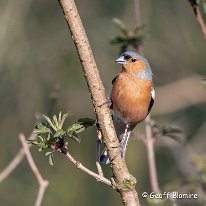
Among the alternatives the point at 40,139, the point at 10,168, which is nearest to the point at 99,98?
the point at 40,139

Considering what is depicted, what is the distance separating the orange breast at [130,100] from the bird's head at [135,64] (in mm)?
168

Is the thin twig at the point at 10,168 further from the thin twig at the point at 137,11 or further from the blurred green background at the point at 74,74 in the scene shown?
the blurred green background at the point at 74,74

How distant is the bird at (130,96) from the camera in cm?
489

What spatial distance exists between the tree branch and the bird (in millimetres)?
1360

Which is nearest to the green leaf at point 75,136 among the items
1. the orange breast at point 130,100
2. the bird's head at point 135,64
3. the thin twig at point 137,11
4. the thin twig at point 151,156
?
the thin twig at point 151,156

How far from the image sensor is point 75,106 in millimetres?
8422

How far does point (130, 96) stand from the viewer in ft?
16.3

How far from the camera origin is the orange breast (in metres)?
4.88

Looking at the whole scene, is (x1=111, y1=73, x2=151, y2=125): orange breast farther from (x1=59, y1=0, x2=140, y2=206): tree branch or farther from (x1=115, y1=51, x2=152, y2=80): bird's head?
(x1=59, y1=0, x2=140, y2=206): tree branch

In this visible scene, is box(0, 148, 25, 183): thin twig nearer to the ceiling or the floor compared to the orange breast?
nearer to the floor

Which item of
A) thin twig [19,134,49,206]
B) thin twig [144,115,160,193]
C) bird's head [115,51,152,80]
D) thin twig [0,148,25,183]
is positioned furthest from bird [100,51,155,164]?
thin twig [19,134,49,206]

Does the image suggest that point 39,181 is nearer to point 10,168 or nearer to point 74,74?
point 10,168

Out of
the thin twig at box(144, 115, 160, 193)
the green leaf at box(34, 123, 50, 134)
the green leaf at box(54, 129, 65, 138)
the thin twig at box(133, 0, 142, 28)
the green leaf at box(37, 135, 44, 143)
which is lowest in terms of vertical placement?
the thin twig at box(144, 115, 160, 193)

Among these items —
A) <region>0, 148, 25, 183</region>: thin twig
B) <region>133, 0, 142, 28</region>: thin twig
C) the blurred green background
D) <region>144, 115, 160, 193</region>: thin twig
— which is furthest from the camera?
the blurred green background
